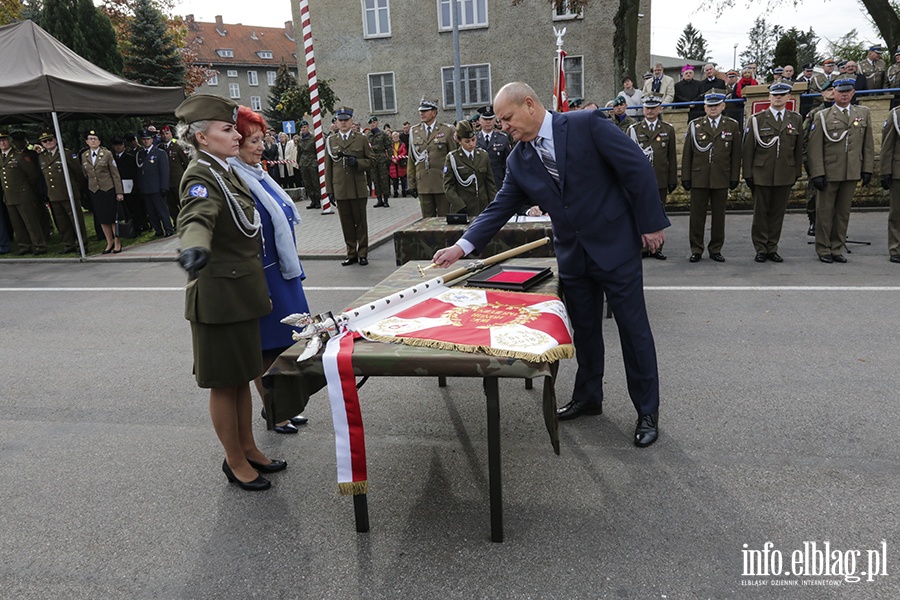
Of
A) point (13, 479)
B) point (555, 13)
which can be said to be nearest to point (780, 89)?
point (13, 479)

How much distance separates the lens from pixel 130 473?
3783mm

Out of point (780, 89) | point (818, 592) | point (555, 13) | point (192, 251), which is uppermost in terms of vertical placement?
point (555, 13)

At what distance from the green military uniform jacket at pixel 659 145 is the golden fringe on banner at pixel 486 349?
287 inches

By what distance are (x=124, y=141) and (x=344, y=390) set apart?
1257 cm

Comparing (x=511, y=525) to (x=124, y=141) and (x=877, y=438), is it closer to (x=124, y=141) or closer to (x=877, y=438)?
(x=877, y=438)

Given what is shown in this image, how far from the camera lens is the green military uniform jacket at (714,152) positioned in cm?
873

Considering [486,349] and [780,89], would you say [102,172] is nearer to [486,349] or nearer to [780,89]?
[780,89]

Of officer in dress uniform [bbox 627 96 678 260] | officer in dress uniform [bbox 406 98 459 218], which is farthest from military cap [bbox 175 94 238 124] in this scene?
officer in dress uniform [bbox 627 96 678 260]

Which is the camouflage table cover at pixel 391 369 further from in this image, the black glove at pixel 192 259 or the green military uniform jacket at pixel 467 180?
the green military uniform jacket at pixel 467 180

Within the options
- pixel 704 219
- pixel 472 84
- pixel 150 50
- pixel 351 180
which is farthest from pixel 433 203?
pixel 150 50

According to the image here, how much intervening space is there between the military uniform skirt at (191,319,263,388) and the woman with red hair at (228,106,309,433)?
1.80ft

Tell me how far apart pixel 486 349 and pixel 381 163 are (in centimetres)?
1492

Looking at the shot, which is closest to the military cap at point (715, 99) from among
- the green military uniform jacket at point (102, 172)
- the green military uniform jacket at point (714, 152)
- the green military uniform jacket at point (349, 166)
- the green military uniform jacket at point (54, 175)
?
the green military uniform jacket at point (714, 152)

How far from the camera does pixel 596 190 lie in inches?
140
